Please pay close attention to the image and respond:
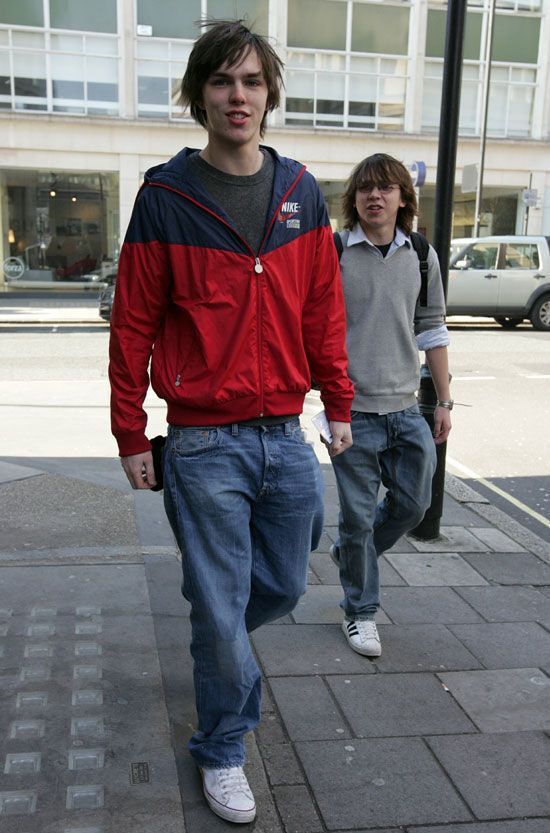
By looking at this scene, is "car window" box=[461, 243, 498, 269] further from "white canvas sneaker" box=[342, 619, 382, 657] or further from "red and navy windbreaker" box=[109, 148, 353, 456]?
"red and navy windbreaker" box=[109, 148, 353, 456]

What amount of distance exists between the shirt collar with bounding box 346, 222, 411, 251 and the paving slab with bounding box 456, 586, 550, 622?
1743mm

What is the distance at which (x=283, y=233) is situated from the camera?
2475mm

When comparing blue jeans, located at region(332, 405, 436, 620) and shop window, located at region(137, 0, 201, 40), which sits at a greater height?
shop window, located at region(137, 0, 201, 40)

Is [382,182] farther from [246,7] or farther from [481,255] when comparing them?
[246,7]

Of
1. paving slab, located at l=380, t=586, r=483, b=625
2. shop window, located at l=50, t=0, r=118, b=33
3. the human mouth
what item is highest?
shop window, located at l=50, t=0, r=118, b=33

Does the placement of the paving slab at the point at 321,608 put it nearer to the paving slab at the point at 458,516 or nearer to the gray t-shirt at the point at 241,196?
the paving slab at the point at 458,516

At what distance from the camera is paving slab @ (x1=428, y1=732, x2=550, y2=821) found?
255 cm

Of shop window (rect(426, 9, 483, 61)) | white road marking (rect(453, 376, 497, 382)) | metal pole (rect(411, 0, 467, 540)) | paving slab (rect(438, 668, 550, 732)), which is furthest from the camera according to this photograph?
shop window (rect(426, 9, 483, 61))

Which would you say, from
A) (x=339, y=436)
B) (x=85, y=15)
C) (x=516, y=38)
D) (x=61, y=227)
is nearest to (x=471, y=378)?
(x=339, y=436)

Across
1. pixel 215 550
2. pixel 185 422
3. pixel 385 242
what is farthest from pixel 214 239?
pixel 385 242

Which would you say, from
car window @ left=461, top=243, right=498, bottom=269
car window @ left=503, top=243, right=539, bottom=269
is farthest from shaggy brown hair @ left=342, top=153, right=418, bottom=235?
car window @ left=503, top=243, right=539, bottom=269

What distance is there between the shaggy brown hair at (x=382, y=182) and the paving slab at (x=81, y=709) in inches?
75.8

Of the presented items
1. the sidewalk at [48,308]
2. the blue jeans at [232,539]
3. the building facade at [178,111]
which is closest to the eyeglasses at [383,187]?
the blue jeans at [232,539]

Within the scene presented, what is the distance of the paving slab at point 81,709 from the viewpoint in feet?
8.04
